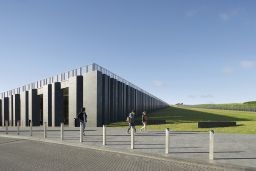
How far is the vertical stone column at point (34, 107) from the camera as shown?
163 feet

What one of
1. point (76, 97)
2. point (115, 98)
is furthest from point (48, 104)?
point (115, 98)

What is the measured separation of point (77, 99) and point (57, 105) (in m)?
4.82

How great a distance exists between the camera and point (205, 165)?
10719 millimetres

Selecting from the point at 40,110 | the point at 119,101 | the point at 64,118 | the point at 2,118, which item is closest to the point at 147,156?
the point at 64,118

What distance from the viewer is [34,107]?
50.2 meters

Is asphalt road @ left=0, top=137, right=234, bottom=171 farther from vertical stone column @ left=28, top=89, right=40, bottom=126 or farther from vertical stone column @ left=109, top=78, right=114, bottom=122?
vertical stone column @ left=28, top=89, right=40, bottom=126

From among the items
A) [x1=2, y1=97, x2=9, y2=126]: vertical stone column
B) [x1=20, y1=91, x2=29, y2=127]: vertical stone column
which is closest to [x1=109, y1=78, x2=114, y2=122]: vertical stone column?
[x1=20, y1=91, x2=29, y2=127]: vertical stone column

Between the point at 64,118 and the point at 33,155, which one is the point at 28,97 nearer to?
the point at 64,118

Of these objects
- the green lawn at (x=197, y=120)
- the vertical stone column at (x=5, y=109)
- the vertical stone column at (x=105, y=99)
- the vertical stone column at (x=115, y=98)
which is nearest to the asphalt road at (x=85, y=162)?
the green lawn at (x=197, y=120)

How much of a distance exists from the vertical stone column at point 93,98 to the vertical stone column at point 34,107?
605 inches

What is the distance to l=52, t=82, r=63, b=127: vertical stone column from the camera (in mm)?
41641

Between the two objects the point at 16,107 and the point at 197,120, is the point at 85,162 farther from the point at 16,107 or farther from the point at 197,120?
the point at 16,107

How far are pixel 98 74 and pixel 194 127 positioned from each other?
12454mm

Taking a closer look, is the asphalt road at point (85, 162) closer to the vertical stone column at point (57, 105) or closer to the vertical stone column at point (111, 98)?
the vertical stone column at point (57, 105)
